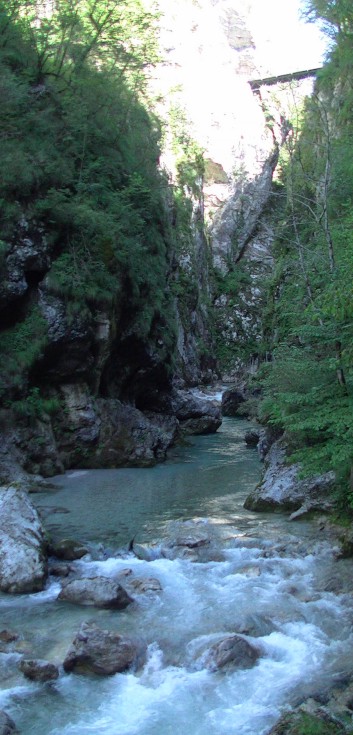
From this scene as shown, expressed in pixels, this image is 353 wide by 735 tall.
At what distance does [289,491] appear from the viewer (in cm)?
1025

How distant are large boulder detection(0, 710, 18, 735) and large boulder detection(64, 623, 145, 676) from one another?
33.6 inches

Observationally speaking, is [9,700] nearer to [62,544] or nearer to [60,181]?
[62,544]

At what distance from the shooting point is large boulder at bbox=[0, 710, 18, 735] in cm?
441

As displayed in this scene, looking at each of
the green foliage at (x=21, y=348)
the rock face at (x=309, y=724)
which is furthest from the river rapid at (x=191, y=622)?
the green foliage at (x=21, y=348)

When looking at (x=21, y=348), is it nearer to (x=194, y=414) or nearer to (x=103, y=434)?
(x=103, y=434)

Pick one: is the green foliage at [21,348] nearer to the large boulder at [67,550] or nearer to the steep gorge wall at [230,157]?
the large boulder at [67,550]

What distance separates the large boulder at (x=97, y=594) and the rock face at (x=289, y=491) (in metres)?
3.79

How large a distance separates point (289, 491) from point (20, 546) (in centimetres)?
470

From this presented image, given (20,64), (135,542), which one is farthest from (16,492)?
(20,64)

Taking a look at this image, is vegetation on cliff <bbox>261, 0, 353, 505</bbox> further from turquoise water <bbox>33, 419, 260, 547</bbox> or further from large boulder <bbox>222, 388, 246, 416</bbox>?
large boulder <bbox>222, 388, 246, 416</bbox>

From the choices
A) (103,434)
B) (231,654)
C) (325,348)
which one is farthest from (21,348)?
(231,654)

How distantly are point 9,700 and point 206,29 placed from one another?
50.1 m

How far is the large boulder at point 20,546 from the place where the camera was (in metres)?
7.08

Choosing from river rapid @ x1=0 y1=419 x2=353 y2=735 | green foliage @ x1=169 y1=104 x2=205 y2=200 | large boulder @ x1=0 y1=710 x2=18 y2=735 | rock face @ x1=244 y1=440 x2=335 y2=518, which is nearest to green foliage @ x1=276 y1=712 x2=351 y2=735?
river rapid @ x1=0 y1=419 x2=353 y2=735
